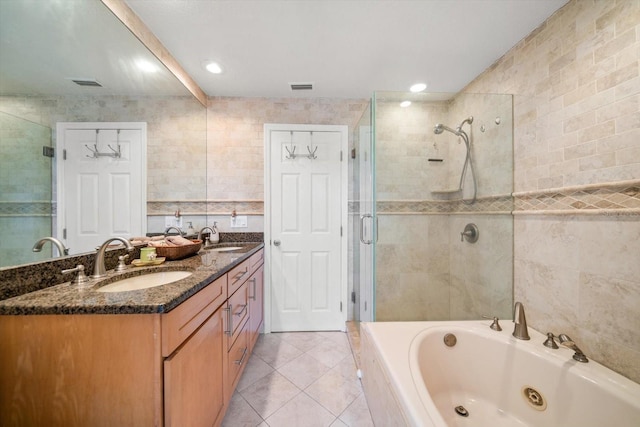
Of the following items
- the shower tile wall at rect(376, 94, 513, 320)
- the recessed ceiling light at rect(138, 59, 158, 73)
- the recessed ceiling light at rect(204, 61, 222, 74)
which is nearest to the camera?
the recessed ceiling light at rect(138, 59, 158, 73)

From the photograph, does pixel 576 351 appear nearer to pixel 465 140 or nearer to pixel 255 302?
pixel 465 140

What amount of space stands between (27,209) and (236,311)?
107 cm

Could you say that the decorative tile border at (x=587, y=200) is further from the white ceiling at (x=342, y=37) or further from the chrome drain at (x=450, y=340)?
the white ceiling at (x=342, y=37)

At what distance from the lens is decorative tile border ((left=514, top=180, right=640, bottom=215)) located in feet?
3.10

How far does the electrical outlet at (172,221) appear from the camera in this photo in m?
1.85

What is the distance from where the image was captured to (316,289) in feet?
7.62

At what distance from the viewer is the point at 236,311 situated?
4.82 ft

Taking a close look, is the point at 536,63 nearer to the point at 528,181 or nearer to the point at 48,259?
the point at 528,181

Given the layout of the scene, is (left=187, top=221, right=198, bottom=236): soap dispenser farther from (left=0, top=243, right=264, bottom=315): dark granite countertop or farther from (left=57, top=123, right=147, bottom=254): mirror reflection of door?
(left=0, top=243, right=264, bottom=315): dark granite countertop

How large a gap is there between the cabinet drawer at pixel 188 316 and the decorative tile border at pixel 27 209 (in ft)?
2.46

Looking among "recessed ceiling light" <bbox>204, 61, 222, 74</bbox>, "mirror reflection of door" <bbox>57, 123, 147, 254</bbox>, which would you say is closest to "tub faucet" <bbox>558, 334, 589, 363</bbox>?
"mirror reflection of door" <bbox>57, 123, 147, 254</bbox>

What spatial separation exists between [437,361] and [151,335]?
1.38 m

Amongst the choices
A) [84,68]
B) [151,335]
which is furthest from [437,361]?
[84,68]

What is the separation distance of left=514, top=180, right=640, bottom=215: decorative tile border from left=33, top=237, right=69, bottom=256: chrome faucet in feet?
8.12
